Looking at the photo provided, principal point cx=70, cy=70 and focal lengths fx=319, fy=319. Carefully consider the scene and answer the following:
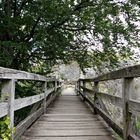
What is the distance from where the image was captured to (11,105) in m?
3.47

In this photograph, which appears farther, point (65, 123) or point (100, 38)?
point (100, 38)

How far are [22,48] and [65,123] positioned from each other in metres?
3.31

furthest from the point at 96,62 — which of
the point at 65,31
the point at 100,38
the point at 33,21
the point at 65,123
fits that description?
the point at 65,123

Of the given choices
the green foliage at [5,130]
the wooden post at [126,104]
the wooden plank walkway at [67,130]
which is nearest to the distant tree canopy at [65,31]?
the wooden plank walkway at [67,130]

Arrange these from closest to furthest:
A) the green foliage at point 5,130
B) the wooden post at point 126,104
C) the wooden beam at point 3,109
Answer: the green foliage at point 5,130
the wooden beam at point 3,109
the wooden post at point 126,104

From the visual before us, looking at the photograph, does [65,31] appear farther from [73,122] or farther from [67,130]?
[67,130]

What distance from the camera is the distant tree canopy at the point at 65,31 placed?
908cm

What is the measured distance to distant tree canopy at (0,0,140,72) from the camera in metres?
9.08

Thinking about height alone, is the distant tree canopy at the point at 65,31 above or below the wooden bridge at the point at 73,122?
above

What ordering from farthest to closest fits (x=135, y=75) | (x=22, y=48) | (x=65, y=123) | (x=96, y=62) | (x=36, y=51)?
(x=96, y=62), (x=36, y=51), (x=22, y=48), (x=65, y=123), (x=135, y=75)

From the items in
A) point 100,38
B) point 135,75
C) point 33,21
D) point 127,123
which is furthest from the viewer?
point 100,38

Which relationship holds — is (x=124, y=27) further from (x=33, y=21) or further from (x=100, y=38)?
(x=33, y=21)

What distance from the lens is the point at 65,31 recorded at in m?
11.1

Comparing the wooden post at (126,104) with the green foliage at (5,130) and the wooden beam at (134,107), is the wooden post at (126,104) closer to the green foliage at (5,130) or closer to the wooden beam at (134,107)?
the wooden beam at (134,107)
